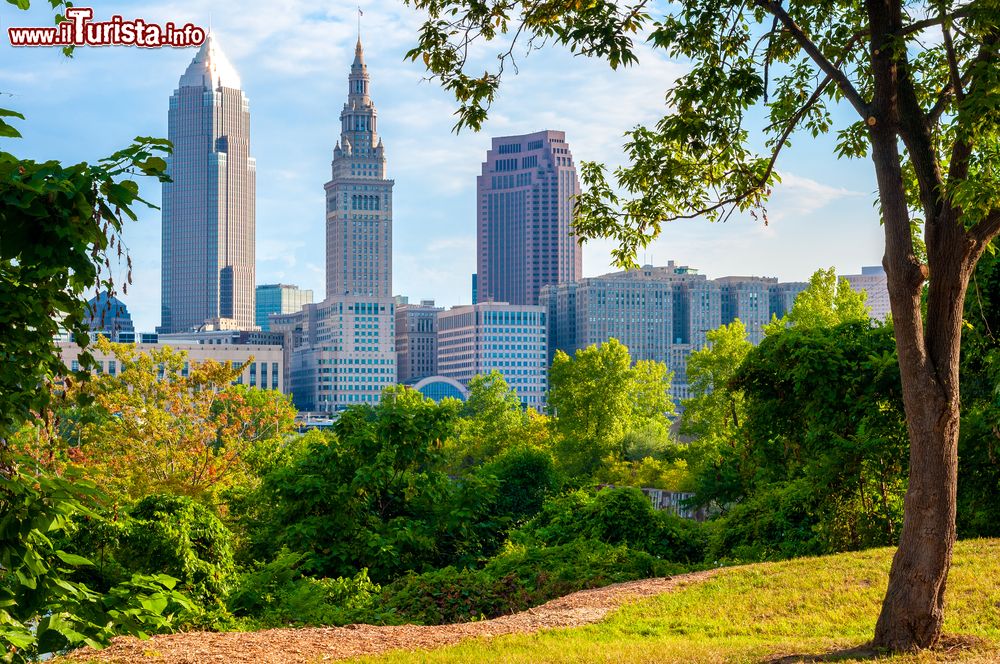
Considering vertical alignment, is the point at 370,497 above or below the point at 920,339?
below

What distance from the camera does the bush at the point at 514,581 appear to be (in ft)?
47.8

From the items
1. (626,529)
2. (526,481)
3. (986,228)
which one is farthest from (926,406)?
(526,481)

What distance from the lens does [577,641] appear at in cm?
1080

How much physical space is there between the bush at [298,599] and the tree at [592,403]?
3671cm

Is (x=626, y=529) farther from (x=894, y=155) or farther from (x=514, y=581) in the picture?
(x=894, y=155)

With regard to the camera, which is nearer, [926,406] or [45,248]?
[45,248]

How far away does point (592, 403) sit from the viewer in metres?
55.9

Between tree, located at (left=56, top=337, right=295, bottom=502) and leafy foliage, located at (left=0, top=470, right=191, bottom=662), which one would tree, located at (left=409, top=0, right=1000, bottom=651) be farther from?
tree, located at (left=56, top=337, right=295, bottom=502)

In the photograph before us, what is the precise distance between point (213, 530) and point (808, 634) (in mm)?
9001

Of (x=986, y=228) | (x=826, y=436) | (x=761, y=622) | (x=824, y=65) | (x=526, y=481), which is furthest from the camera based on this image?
(x=526, y=481)

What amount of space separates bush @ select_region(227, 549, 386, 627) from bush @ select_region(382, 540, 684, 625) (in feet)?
1.35

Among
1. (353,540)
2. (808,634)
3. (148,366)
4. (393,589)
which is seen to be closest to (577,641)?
(808,634)

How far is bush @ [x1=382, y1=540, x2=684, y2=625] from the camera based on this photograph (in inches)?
574

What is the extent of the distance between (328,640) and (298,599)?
354 centimetres
